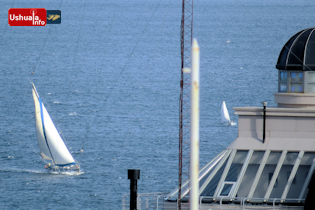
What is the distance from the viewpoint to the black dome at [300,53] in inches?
1017

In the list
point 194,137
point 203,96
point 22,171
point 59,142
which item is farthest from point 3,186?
point 194,137

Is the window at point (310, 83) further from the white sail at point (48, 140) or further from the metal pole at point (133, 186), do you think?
the white sail at point (48, 140)

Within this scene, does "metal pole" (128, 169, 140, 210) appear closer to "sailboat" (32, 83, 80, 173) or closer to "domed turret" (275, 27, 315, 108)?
"domed turret" (275, 27, 315, 108)

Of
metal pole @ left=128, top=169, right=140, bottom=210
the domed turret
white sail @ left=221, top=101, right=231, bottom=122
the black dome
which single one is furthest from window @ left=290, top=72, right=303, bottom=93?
white sail @ left=221, top=101, right=231, bottom=122

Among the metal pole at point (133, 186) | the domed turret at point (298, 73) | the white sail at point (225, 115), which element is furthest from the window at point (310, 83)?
the white sail at point (225, 115)

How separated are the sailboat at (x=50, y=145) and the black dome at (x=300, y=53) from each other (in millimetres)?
76700

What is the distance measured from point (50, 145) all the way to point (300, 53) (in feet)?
267

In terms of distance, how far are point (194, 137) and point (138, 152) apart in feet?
302

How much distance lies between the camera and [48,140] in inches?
4053

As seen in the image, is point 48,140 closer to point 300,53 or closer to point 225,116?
point 225,116

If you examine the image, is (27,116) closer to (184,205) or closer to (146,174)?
(146,174)

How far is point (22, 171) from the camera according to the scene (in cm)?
9475

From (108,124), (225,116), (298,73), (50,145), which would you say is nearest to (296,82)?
(298,73)

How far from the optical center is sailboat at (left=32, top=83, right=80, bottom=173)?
330ft
